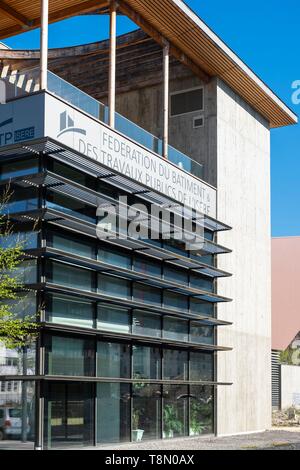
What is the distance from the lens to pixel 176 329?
27.9 meters

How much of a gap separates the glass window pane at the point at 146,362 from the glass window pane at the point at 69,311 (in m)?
2.82

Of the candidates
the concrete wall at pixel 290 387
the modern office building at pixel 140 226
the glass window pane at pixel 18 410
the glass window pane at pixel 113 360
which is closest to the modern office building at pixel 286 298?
the concrete wall at pixel 290 387

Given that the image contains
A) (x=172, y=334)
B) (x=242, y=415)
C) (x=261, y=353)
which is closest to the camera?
(x=172, y=334)

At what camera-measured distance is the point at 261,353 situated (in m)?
34.8

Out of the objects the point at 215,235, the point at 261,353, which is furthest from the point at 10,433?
the point at 261,353

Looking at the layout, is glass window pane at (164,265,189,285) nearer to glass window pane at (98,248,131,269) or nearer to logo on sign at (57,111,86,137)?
glass window pane at (98,248,131,269)

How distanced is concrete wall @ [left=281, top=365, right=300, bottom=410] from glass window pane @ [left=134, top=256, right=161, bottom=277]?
2418 centimetres

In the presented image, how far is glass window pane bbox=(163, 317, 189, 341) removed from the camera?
89.2 ft

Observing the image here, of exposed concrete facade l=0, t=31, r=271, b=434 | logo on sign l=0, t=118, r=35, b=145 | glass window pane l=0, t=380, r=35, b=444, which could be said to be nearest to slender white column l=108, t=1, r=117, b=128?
logo on sign l=0, t=118, r=35, b=145

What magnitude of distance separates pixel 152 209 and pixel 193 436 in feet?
27.4

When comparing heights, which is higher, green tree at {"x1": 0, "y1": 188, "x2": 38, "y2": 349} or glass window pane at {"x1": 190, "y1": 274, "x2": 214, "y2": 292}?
glass window pane at {"x1": 190, "y1": 274, "x2": 214, "y2": 292}

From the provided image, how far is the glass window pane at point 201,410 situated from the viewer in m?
28.6

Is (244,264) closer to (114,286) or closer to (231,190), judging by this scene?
(231,190)
